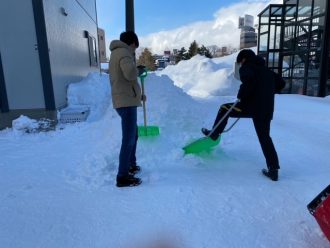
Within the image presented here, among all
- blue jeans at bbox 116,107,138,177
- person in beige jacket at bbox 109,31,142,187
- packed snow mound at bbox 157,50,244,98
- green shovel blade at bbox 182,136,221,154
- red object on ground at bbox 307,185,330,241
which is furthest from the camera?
packed snow mound at bbox 157,50,244,98

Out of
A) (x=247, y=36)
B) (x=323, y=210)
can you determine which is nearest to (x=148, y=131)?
(x=323, y=210)

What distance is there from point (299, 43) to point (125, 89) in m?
12.1

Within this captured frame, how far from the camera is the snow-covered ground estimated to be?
7.25ft

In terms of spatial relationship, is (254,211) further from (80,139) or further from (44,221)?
(80,139)

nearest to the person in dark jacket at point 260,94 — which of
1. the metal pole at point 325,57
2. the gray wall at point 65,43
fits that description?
the gray wall at point 65,43

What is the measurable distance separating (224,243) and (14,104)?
527cm

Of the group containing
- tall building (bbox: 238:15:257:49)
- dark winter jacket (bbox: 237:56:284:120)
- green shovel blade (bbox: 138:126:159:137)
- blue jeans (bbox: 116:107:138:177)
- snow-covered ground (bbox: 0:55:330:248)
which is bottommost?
snow-covered ground (bbox: 0:55:330:248)

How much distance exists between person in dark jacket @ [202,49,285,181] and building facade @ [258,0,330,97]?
839 centimetres

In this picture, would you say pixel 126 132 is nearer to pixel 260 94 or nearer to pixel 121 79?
pixel 121 79

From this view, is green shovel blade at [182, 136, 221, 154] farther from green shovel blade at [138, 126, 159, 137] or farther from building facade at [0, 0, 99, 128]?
building facade at [0, 0, 99, 128]

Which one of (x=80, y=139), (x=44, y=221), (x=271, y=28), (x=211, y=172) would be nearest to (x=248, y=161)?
(x=211, y=172)

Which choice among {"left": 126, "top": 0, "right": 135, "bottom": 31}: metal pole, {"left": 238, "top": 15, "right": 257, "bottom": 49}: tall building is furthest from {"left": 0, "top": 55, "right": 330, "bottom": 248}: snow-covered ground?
{"left": 238, "top": 15, "right": 257, "bottom": 49}: tall building

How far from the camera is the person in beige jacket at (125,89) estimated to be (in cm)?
277

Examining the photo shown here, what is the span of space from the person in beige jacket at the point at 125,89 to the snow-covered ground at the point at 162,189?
32cm
